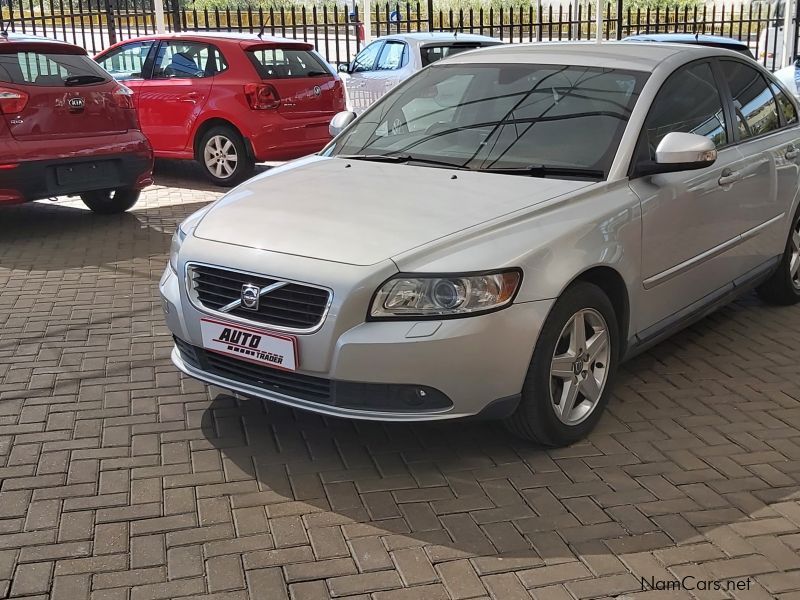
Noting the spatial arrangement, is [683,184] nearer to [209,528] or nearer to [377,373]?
[377,373]

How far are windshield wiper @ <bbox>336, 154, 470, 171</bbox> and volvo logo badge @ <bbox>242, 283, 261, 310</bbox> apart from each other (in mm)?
1285

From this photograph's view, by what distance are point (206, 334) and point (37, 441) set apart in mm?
975

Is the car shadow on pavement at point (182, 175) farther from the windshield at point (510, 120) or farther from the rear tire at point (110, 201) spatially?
the windshield at point (510, 120)

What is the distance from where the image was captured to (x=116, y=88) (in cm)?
885

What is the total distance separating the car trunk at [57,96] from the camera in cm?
804

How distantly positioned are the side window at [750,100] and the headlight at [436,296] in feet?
8.22

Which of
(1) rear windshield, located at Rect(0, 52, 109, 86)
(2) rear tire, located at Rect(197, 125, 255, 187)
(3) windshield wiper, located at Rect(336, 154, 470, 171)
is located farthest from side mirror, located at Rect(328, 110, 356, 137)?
(2) rear tire, located at Rect(197, 125, 255, 187)

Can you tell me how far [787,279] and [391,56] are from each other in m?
8.34

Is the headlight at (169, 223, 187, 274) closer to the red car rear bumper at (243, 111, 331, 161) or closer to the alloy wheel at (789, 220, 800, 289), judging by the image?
the alloy wheel at (789, 220, 800, 289)

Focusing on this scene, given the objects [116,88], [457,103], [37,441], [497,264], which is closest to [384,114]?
[457,103]

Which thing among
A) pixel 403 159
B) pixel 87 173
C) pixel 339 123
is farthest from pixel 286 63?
pixel 403 159

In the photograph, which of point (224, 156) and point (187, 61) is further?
point (187, 61)

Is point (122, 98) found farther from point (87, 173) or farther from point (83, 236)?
point (83, 236)

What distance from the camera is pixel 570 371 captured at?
13.4ft
